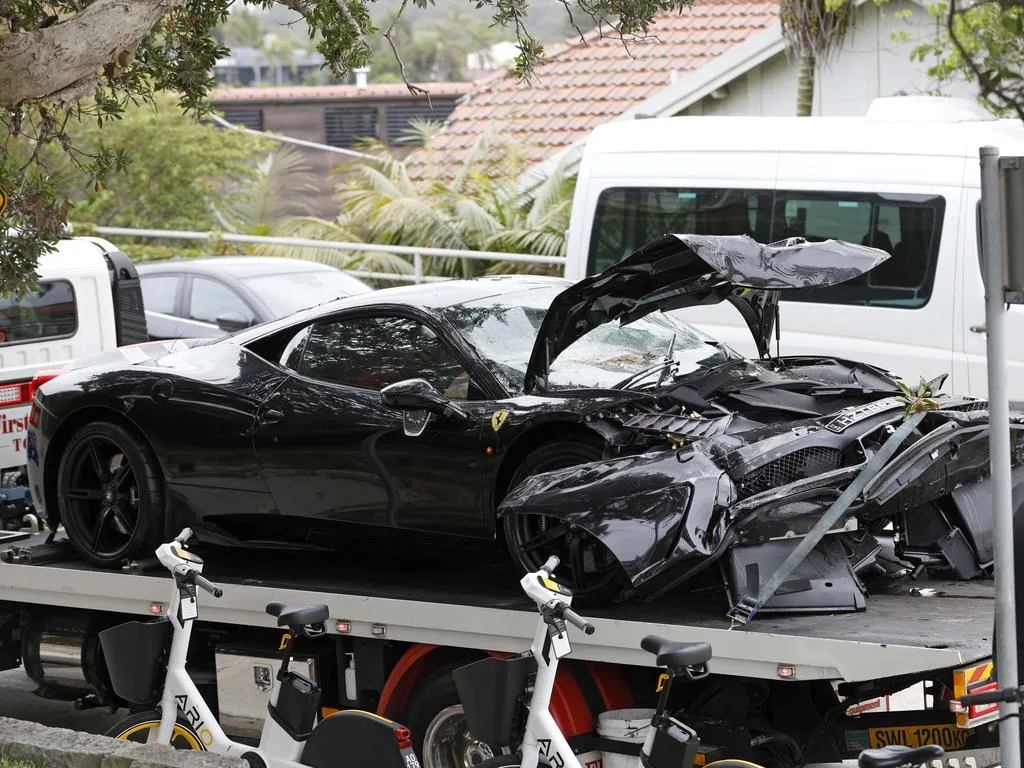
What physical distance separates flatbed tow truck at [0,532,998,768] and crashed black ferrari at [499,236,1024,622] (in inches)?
6.5

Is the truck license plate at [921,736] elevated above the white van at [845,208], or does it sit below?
below

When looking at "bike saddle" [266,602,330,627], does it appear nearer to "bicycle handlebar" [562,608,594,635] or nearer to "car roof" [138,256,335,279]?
"bicycle handlebar" [562,608,594,635]

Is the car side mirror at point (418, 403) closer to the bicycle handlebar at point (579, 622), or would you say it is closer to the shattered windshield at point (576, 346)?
the shattered windshield at point (576, 346)

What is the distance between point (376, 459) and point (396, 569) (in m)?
0.62

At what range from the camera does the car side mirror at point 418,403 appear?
646 cm

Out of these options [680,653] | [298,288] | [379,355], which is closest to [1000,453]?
[680,653]

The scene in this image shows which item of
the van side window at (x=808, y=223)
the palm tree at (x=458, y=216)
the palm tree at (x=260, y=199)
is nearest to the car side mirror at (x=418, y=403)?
the van side window at (x=808, y=223)

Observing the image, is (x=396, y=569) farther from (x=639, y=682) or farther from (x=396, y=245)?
(x=396, y=245)

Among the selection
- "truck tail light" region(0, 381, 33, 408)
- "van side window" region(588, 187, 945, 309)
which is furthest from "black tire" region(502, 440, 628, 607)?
"truck tail light" region(0, 381, 33, 408)

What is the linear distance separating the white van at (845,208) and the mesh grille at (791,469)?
4496 millimetres

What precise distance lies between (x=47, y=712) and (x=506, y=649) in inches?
149

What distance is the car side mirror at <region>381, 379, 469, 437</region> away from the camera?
6.46 meters

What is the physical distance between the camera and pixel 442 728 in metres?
6.25

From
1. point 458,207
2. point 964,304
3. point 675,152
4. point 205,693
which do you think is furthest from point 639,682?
point 458,207
